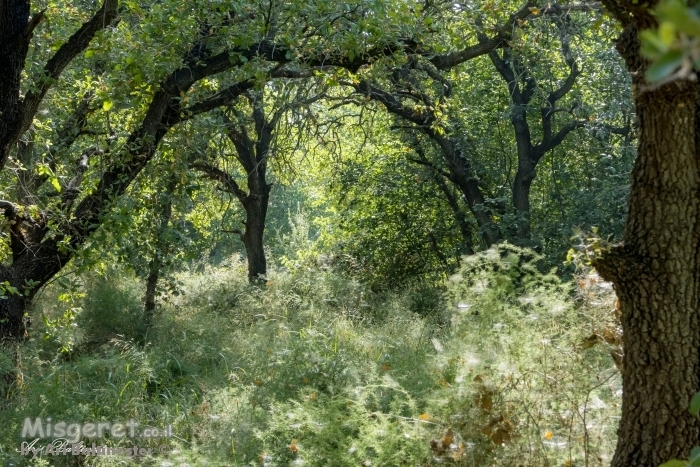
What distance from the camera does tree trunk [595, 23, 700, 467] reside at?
2.56 m

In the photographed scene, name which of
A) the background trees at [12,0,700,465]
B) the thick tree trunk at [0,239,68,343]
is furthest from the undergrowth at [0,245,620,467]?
the thick tree trunk at [0,239,68,343]

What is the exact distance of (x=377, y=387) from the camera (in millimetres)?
4977

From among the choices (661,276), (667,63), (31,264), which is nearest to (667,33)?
(667,63)

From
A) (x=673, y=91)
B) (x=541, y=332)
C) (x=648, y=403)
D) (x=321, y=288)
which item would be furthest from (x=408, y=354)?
(x=321, y=288)

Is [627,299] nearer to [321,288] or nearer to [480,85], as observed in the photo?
[321,288]

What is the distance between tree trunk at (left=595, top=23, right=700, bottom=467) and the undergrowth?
2.58 feet

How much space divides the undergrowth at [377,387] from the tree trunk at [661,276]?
0.79 metres

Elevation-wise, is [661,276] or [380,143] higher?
[380,143]

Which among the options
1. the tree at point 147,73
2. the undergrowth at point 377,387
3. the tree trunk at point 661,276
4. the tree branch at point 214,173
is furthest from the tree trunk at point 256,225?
the tree trunk at point 661,276

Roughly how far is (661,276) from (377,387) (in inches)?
105

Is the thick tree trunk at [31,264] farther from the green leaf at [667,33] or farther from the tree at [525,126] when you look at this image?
the tree at [525,126]

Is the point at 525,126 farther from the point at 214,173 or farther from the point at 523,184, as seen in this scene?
the point at 214,173

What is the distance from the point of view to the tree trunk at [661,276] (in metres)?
2.56

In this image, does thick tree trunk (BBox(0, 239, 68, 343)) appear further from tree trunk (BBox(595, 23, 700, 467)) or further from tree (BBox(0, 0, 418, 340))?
tree trunk (BBox(595, 23, 700, 467))
